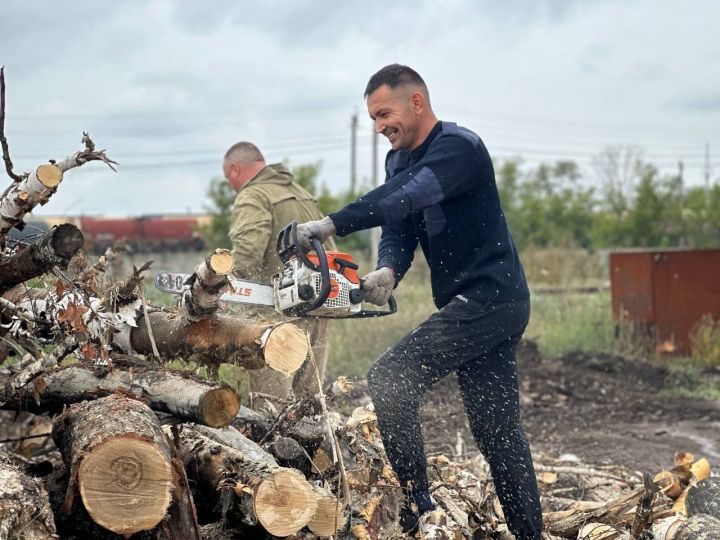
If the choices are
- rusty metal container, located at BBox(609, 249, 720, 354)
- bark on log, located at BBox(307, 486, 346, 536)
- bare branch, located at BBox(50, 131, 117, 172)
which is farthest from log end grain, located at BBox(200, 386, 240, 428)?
rusty metal container, located at BBox(609, 249, 720, 354)

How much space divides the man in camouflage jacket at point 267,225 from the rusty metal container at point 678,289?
611cm

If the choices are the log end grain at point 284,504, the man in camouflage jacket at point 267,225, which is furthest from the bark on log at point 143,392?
the man in camouflage jacket at point 267,225

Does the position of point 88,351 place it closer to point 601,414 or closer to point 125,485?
point 125,485

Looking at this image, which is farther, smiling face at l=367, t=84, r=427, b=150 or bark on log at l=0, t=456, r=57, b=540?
smiling face at l=367, t=84, r=427, b=150

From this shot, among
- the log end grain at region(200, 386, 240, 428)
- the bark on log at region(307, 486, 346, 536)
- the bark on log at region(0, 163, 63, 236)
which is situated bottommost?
the bark on log at region(307, 486, 346, 536)

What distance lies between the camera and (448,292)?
4.03 m

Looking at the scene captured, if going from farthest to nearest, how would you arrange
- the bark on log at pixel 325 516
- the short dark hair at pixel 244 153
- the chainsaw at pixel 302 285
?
the short dark hair at pixel 244 153 < the chainsaw at pixel 302 285 < the bark on log at pixel 325 516

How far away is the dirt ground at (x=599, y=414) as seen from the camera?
696 cm

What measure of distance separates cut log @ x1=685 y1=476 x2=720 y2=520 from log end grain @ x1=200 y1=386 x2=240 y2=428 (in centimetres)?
232

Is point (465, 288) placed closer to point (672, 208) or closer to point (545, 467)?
point (545, 467)

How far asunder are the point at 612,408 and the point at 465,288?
566 cm

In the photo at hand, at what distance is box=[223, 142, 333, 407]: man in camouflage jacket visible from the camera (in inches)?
232

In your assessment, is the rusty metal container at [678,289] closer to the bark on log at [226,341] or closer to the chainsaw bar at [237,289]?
the chainsaw bar at [237,289]

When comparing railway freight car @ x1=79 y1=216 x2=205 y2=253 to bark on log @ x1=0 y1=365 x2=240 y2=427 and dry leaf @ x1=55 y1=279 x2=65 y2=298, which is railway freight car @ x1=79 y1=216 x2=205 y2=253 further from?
dry leaf @ x1=55 y1=279 x2=65 y2=298
